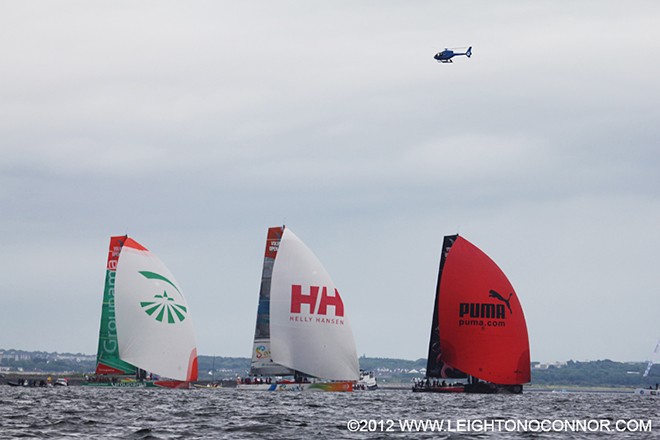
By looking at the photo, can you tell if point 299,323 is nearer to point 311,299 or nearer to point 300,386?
point 311,299

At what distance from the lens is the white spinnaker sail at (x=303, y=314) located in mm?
84812

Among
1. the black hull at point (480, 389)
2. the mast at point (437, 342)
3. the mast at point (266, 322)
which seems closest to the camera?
the black hull at point (480, 389)

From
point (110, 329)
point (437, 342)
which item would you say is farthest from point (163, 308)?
point (437, 342)

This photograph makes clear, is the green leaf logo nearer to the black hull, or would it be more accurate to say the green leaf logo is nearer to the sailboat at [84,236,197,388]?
the sailboat at [84,236,197,388]

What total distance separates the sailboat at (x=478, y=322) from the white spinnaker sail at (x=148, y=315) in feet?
62.6

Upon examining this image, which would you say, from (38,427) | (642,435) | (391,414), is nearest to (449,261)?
(391,414)

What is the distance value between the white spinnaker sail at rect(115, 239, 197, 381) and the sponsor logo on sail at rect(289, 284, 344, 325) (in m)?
9.47

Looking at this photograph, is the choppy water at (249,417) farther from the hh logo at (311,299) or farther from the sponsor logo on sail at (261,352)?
the sponsor logo on sail at (261,352)

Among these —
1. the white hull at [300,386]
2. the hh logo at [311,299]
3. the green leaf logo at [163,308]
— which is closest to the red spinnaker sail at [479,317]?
the hh logo at [311,299]

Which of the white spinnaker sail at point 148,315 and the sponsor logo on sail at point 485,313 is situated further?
the white spinnaker sail at point 148,315

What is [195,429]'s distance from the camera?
43.4m

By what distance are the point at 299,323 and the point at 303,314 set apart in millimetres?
671

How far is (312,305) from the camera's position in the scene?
84812mm

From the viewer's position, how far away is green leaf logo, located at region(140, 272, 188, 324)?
8769 centimetres
